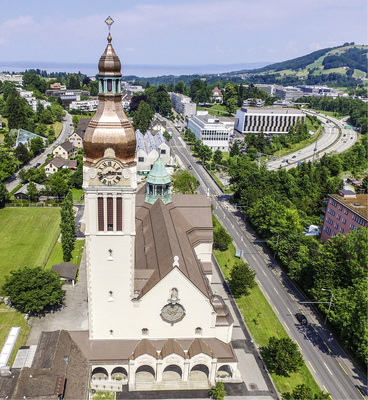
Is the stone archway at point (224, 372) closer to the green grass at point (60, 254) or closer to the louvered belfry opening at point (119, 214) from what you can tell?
the louvered belfry opening at point (119, 214)

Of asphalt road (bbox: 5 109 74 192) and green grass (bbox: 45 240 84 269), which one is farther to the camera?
asphalt road (bbox: 5 109 74 192)

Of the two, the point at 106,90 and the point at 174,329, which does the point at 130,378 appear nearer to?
the point at 174,329

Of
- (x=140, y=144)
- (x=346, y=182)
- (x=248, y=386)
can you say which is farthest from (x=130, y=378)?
(x=346, y=182)

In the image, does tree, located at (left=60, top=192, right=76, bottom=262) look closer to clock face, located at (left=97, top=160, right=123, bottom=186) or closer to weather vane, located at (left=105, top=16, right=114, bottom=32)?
clock face, located at (left=97, top=160, right=123, bottom=186)

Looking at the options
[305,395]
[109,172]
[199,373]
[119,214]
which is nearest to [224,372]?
[199,373]

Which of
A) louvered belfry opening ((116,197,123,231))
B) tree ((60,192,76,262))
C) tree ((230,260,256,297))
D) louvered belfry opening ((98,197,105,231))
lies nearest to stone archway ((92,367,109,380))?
louvered belfry opening ((98,197,105,231))

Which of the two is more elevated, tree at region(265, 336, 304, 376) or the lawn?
tree at region(265, 336, 304, 376)

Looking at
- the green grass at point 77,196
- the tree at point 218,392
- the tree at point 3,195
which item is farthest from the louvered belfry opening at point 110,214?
the tree at point 3,195
